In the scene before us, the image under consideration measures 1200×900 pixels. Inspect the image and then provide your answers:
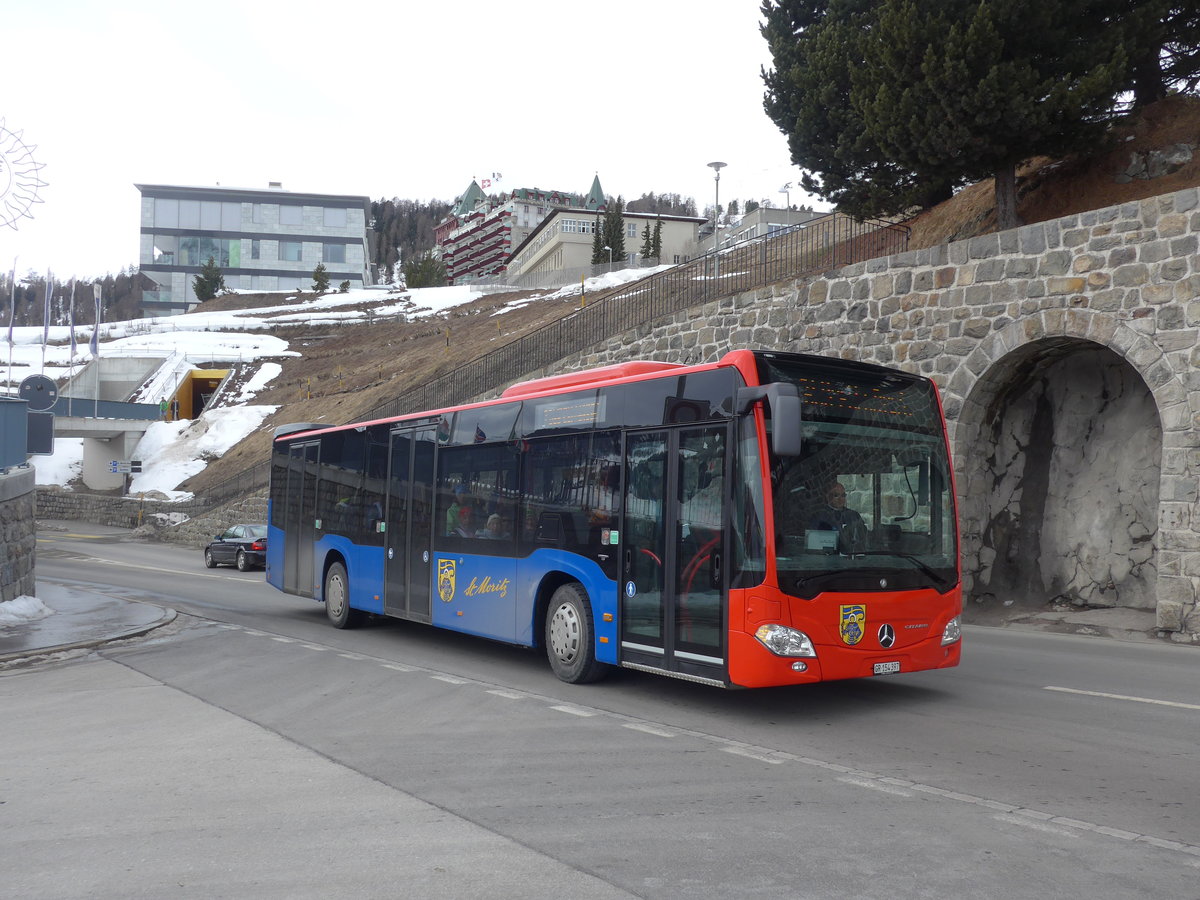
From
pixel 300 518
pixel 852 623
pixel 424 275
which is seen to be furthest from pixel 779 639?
pixel 424 275

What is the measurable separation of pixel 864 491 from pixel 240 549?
24.8m

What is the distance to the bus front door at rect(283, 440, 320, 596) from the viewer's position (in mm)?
15812

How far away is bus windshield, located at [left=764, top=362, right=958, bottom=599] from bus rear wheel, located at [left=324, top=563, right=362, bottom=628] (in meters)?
8.48

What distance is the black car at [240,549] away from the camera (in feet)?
96.4

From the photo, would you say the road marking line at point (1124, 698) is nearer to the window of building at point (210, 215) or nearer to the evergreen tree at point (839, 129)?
the evergreen tree at point (839, 129)

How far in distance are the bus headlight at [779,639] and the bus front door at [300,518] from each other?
31.9ft

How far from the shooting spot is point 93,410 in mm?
53812

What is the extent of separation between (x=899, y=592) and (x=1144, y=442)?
27.9 ft

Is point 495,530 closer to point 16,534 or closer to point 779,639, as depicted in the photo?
point 779,639

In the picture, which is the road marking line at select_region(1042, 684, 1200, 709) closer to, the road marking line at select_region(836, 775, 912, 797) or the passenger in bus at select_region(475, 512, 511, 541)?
the road marking line at select_region(836, 775, 912, 797)

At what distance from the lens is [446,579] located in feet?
38.8

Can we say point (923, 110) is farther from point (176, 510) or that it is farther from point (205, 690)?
point (176, 510)

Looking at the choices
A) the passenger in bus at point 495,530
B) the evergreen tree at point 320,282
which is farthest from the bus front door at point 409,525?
the evergreen tree at point 320,282

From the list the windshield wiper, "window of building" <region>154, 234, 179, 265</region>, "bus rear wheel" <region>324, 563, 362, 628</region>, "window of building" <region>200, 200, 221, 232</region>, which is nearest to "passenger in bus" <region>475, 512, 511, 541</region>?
the windshield wiper
